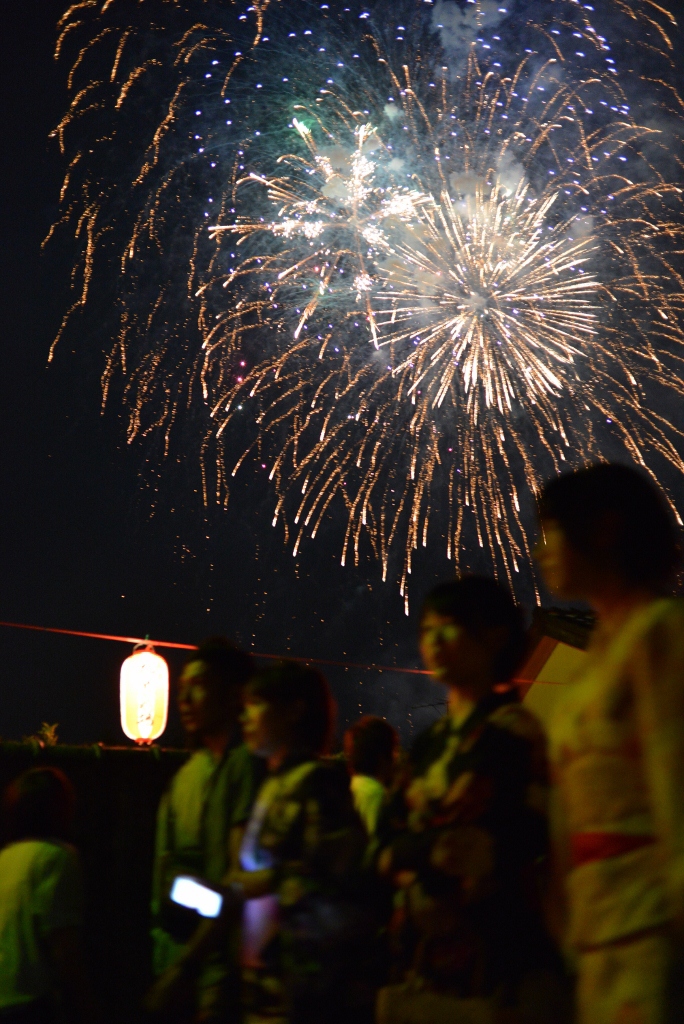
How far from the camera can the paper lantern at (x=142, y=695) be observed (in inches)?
434

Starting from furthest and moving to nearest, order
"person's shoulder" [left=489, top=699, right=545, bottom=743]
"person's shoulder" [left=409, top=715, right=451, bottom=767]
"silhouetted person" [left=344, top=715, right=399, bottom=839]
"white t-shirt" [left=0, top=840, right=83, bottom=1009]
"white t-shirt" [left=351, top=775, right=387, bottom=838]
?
"silhouetted person" [left=344, top=715, right=399, bottom=839] → "white t-shirt" [left=351, top=775, right=387, bottom=838] → "white t-shirt" [left=0, top=840, right=83, bottom=1009] → "person's shoulder" [left=409, top=715, right=451, bottom=767] → "person's shoulder" [left=489, top=699, right=545, bottom=743]

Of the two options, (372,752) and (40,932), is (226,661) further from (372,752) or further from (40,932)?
(372,752)

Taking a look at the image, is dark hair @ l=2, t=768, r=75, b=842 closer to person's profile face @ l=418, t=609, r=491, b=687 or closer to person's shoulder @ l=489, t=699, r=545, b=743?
person's profile face @ l=418, t=609, r=491, b=687

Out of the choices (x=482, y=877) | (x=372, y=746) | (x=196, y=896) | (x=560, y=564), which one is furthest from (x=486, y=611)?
(x=372, y=746)

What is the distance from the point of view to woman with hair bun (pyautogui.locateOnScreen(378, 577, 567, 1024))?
1.79 metres

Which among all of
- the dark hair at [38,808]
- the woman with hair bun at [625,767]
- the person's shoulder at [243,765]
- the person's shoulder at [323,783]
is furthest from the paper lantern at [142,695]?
the woman with hair bun at [625,767]

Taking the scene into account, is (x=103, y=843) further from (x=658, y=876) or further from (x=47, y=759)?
(x=658, y=876)

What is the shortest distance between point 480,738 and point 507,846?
0.25 m

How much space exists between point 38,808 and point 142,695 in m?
8.01

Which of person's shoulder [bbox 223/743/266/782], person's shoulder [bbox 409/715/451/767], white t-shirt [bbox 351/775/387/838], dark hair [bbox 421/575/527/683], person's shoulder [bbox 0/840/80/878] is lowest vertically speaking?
person's shoulder [bbox 0/840/80/878]

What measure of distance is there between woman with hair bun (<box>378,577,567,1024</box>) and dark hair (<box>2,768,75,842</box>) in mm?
1525

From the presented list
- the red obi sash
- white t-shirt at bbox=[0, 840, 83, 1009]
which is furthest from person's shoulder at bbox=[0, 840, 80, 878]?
the red obi sash

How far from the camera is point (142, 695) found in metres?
11.0

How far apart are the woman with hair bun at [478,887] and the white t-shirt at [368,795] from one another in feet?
5.62
